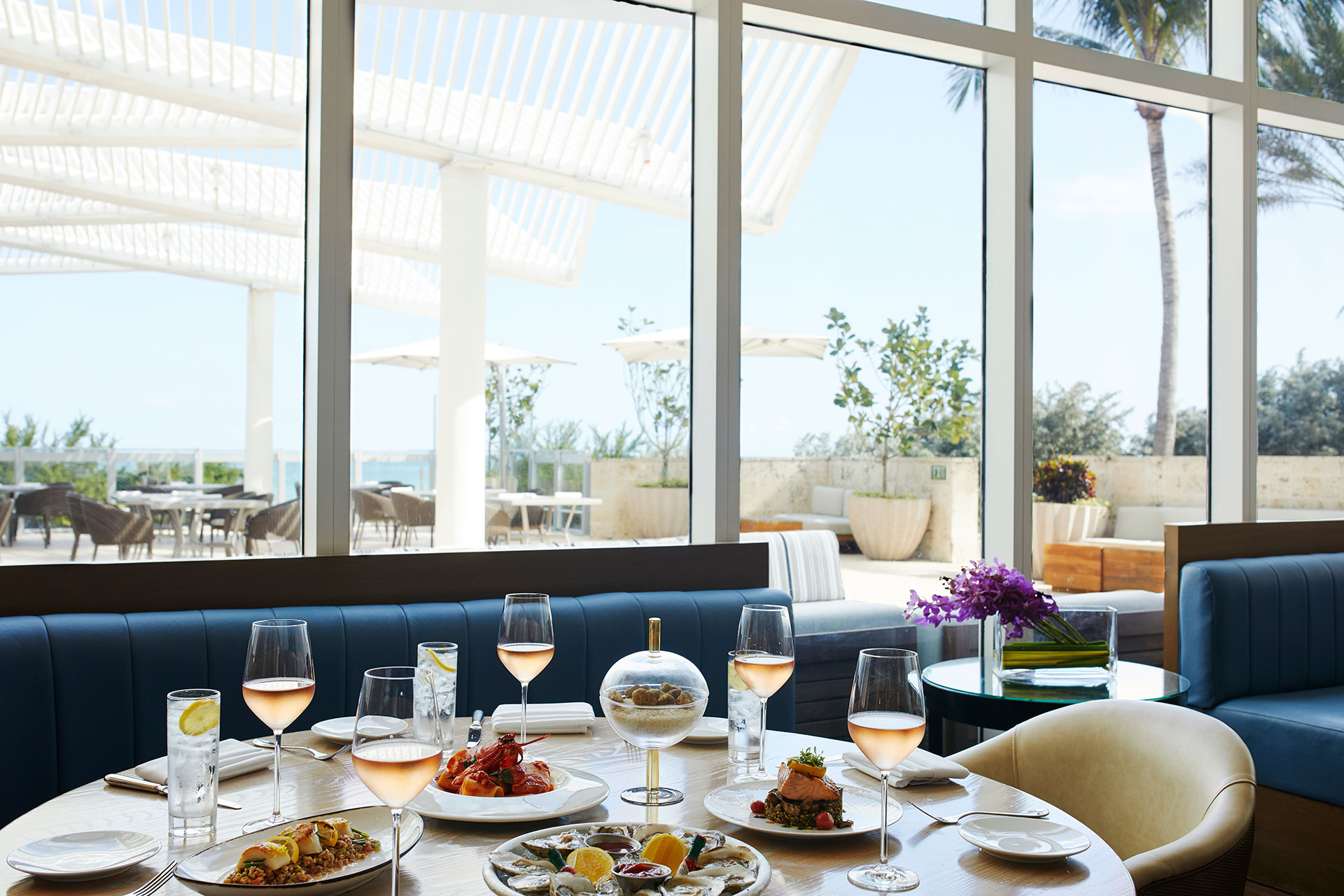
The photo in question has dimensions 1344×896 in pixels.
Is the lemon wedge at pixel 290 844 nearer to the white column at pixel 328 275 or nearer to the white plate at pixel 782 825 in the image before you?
the white plate at pixel 782 825

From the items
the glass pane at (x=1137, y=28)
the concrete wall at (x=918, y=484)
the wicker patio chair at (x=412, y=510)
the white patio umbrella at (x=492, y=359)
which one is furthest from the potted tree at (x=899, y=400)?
the glass pane at (x=1137, y=28)

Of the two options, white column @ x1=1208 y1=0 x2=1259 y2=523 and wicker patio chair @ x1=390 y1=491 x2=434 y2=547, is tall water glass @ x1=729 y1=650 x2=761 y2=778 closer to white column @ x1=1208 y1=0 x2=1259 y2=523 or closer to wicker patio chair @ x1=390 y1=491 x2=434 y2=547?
white column @ x1=1208 y1=0 x2=1259 y2=523

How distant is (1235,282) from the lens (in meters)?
4.03

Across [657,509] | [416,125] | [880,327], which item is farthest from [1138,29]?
[657,509]

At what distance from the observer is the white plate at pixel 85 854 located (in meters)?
1.01

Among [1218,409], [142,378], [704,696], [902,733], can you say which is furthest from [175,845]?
[142,378]

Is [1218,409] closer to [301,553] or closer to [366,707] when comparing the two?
[301,553]

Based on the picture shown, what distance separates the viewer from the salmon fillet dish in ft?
3.91

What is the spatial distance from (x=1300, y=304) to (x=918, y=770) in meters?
4.35

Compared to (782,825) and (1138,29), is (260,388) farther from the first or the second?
(782,825)

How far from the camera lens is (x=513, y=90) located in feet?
21.9

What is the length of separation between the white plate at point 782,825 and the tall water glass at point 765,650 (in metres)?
0.13

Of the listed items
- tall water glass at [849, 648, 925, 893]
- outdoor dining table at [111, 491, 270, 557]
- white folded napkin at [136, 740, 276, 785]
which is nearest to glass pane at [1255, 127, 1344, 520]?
tall water glass at [849, 648, 925, 893]

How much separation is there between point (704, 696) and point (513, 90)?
6.12 meters
